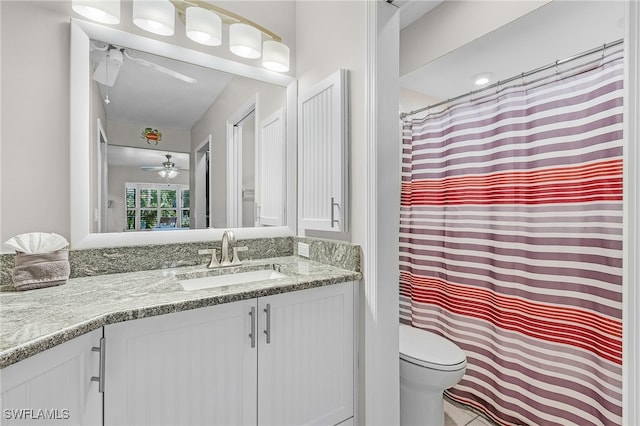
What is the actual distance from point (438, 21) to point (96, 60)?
205 centimetres

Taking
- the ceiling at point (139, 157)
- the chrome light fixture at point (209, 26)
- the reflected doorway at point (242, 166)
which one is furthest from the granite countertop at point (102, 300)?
the chrome light fixture at point (209, 26)

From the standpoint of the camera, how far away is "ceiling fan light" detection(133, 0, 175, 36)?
4.54 feet

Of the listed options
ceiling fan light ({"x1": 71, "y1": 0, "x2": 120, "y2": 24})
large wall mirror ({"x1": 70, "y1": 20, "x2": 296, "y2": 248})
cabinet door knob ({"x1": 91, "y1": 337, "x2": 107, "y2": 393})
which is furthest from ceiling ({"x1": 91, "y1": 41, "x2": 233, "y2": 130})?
cabinet door knob ({"x1": 91, "y1": 337, "x2": 107, "y2": 393})

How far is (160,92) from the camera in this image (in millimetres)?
1616

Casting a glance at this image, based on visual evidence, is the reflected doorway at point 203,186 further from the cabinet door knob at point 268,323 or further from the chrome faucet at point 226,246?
the cabinet door knob at point 268,323

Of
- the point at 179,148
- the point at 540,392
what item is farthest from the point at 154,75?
the point at 540,392

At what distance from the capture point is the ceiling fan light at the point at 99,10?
4.20 feet

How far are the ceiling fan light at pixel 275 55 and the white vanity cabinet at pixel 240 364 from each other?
4.19 feet

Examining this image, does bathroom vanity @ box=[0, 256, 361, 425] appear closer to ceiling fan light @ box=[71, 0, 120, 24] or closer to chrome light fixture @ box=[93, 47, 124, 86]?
chrome light fixture @ box=[93, 47, 124, 86]

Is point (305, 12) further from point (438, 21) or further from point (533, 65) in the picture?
point (533, 65)

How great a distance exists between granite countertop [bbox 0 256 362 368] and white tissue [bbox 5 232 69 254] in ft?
0.48

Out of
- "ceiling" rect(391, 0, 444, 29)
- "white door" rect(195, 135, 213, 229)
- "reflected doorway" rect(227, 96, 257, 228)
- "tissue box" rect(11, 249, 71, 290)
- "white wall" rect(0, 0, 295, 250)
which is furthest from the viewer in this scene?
"ceiling" rect(391, 0, 444, 29)

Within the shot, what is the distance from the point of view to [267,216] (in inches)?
74.2

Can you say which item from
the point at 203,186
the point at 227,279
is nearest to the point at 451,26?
the point at 203,186
